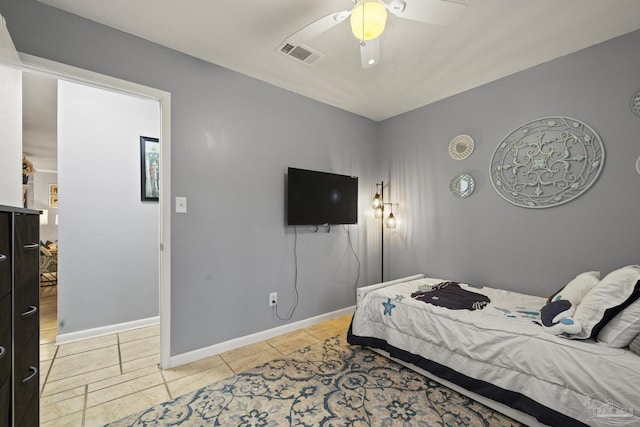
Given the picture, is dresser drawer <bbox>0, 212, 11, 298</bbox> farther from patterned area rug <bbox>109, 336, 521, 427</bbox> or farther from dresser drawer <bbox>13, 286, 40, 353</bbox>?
patterned area rug <bbox>109, 336, 521, 427</bbox>

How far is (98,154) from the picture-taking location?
2961 millimetres

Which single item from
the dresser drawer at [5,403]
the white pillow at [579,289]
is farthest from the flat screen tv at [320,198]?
the dresser drawer at [5,403]

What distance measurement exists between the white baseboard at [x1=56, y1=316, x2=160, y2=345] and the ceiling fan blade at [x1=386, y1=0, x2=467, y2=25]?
3.79 m

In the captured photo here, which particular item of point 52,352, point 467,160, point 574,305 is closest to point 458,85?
point 467,160

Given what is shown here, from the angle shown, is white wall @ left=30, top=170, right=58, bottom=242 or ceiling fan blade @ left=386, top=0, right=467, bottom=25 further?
white wall @ left=30, top=170, right=58, bottom=242

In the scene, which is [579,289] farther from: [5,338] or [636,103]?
[5,338]

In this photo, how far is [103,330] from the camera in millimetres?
2936

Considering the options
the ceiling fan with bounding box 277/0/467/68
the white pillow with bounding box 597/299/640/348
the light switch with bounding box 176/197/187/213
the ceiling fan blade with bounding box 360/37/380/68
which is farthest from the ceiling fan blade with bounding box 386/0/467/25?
the light switch with bounding box 176/197/187/213

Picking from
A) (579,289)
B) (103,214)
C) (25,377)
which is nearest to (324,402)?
(25,377)

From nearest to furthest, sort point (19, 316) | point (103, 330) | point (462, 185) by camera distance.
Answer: point (19, 316) → point (103, 330) → point (462, 185)

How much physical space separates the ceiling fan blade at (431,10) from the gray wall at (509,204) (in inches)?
64.8

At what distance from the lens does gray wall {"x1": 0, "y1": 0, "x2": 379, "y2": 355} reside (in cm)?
197

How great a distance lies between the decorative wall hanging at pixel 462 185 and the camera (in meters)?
2.97

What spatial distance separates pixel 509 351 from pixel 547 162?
173 centimetres
